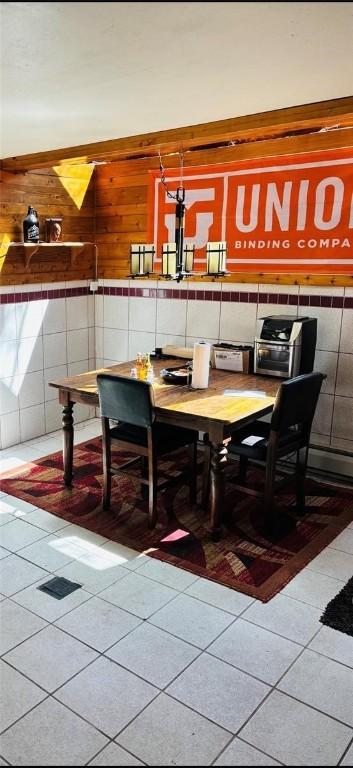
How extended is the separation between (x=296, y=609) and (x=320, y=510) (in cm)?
105

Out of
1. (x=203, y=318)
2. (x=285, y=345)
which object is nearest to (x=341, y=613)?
(x=285, y=345)

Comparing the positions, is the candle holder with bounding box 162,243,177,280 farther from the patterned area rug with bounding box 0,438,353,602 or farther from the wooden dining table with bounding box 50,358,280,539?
the patterned area rug with bounding box 0,438,353,602

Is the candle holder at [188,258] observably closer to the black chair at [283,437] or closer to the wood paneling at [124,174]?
the wood paneling at [124,174]

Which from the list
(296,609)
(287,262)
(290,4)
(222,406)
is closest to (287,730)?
(296,609)

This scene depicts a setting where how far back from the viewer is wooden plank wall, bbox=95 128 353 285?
12.7 feet

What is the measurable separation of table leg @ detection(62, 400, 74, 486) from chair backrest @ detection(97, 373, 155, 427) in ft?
1.41

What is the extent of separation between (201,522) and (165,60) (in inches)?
96.9

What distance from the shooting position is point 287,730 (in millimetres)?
1905

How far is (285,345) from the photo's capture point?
365 centimetres

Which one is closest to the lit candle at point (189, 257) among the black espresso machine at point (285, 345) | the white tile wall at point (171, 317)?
the black espresso machine at point (285, 345)

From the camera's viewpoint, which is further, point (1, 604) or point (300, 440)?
point (300, 440)

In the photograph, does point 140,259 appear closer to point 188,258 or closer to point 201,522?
point 188,258

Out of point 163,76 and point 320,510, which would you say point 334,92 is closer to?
point 163,76

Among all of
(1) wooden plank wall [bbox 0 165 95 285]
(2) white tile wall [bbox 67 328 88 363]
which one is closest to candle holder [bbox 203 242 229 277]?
(1) wooden plank wall [bbox 0 165 95 285]
